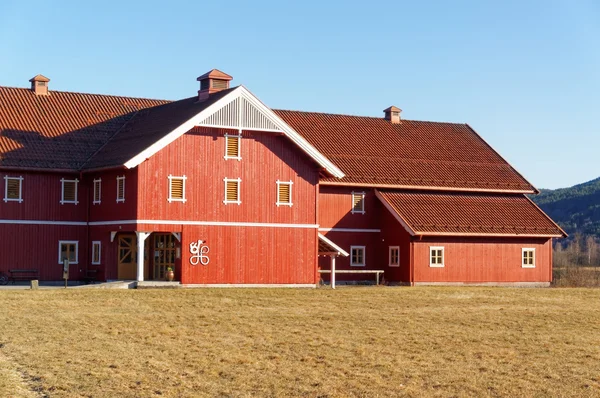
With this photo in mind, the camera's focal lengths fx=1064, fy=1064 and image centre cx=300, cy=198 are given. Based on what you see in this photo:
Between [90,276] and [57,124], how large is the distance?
789 centimetres

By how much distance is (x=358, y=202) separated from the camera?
183ft

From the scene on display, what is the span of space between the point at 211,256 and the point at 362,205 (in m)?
11.1

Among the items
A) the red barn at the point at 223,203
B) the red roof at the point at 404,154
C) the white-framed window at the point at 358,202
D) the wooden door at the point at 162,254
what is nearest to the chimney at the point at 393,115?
the red roof at the point at 404,154

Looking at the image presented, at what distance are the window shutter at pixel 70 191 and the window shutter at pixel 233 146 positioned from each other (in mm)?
7898

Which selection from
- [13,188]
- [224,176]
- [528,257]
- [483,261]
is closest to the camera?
[224,176]

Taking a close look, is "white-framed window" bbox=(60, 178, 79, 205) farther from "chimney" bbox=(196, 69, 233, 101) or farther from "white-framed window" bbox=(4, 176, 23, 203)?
"chimney" bbox=(196, 69, 233, 101)

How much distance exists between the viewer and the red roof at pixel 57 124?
4950 cm

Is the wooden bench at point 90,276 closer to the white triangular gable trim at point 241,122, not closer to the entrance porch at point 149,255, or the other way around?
the entrance porch at point 149,255

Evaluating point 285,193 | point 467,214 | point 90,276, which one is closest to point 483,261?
point 467,214

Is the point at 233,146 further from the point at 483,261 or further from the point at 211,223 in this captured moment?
the point at 483,261

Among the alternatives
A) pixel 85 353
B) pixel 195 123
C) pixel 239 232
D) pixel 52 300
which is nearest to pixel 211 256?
pixel 239 232

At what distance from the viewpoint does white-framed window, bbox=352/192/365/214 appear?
183 feet

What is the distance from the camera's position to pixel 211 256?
47.8m

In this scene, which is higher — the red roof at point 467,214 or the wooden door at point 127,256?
the red roof at point 467,214
